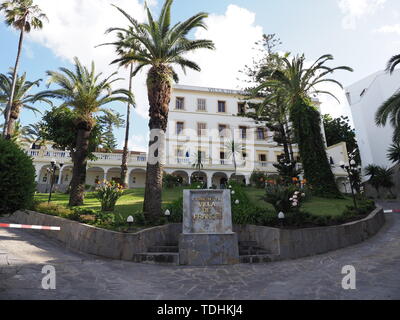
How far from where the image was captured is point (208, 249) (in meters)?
7.74

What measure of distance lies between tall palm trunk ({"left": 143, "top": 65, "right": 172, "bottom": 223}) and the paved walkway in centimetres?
317

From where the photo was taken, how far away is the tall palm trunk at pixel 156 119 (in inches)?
413

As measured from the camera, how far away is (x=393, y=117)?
14.3 metres

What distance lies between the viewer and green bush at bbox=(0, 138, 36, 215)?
531 cm

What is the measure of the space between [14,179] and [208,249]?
5.50 metres

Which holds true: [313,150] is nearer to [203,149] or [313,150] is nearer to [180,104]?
[203,149]

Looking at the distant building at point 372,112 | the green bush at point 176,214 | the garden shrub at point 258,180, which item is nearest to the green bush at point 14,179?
the green bush at point 176,214

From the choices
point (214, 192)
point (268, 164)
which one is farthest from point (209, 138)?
point (214, 192)

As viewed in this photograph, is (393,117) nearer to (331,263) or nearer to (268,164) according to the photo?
(331,263)

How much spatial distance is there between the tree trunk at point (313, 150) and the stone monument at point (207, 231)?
10.5m

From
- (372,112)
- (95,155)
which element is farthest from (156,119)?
(372,112)

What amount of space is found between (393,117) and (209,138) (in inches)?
798

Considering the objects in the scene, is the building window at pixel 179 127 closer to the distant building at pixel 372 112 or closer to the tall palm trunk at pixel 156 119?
Result: the tall palm trunk at pixel 156 119
